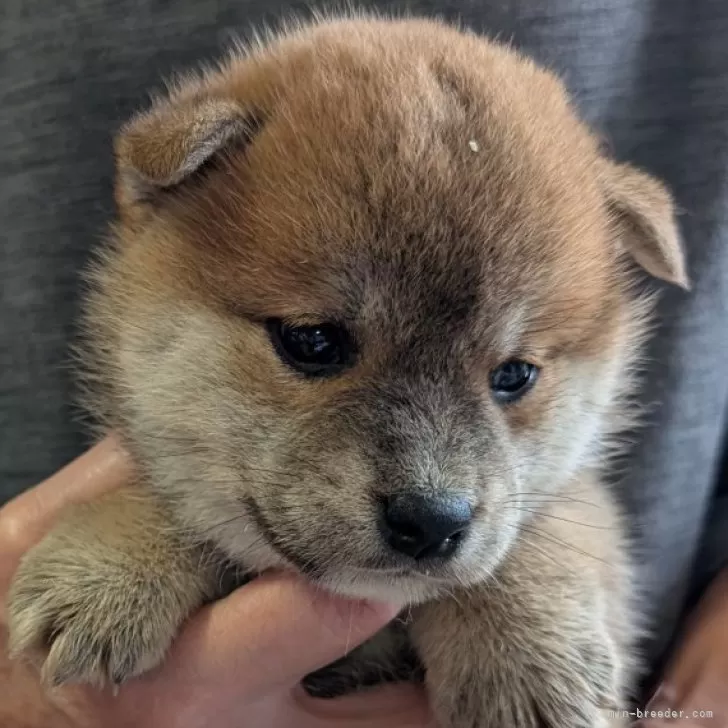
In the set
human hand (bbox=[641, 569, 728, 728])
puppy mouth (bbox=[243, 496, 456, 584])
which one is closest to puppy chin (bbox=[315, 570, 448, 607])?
puppy mouth (bbox=[243, 496, 456, 584])

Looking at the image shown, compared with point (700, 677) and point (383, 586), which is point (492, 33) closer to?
point (383, 586)

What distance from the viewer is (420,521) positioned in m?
0.95

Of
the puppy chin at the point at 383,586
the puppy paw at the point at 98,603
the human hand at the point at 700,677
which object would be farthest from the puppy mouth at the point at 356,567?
the human hand at the point at 700,677

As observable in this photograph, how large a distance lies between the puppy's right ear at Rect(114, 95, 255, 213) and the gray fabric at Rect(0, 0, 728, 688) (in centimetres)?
33

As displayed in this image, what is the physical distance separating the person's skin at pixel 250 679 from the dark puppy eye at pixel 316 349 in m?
0.32

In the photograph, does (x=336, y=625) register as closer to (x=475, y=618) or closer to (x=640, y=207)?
(x=475, y=618)

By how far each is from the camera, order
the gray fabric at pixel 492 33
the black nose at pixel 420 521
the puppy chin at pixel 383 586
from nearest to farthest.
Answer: the black nose at pixel 420 521 → the puppy chin at pixel 383 586 → the gray fabric at pixel 492 33

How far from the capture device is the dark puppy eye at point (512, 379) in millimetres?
1162

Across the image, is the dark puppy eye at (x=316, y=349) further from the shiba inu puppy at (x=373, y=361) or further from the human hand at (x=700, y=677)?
the human hand at (x=700, y=677)

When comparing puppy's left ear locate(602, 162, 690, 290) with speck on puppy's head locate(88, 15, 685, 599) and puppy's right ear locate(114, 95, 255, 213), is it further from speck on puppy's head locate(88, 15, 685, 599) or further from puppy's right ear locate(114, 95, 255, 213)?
puppy's right ear locate(114, 95, 255, 213)

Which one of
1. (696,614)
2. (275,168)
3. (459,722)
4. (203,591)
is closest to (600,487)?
(696,614)

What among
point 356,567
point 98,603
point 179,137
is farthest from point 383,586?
point 179,137

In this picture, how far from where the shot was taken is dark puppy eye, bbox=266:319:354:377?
107cm

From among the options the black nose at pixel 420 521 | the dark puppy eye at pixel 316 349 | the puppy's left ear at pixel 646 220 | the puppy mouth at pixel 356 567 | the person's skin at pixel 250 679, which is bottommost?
the person's skin at pixel 250 679
